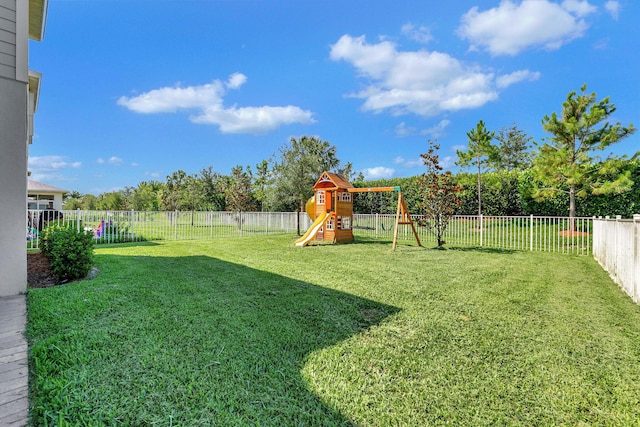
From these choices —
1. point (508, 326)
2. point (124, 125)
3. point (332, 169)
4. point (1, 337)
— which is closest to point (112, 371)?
point (1, 337)

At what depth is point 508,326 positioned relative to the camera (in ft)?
10.5

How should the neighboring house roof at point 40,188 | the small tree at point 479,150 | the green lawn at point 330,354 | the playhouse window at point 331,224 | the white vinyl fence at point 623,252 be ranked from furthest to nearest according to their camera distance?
1. the neighboring house roof at point 40,188
2. the small tree at point 479,150
3. the playhouse window at point 331,224
4. the white vinyl fence at point 623,252
5. the green lawn at point 330,354

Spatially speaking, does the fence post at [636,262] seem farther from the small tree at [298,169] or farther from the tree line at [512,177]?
the small tree at [298,169]

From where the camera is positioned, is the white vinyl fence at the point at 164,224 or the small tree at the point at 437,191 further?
the white vinyl fence at the point at 164,224

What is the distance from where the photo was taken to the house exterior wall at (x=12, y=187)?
4.00 meters

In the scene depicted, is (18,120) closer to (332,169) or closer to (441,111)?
(332,169)

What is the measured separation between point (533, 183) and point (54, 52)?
59.1ft

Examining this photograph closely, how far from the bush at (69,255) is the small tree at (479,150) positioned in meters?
14.8

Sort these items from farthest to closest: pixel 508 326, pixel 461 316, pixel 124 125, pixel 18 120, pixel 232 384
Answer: pixel 124 125, pixel 18 120, pixel 461 316, pixel 508 326, pixel 232 384

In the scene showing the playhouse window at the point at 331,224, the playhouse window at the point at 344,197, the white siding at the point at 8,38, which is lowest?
the playhouse window at the point at 331,224

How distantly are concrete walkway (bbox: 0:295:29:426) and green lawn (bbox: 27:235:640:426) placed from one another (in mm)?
64

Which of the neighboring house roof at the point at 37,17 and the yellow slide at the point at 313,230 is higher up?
the neighboring house roof at the point at 37,17

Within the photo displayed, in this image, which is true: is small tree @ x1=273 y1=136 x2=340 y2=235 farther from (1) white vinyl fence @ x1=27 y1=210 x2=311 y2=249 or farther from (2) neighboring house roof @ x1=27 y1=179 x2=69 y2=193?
(2) neighboring house roof @ x1=27 y1=179 x2=69 y2=193

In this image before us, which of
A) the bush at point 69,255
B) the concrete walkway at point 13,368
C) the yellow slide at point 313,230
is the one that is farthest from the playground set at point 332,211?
the concrete walkway at point 13,368
